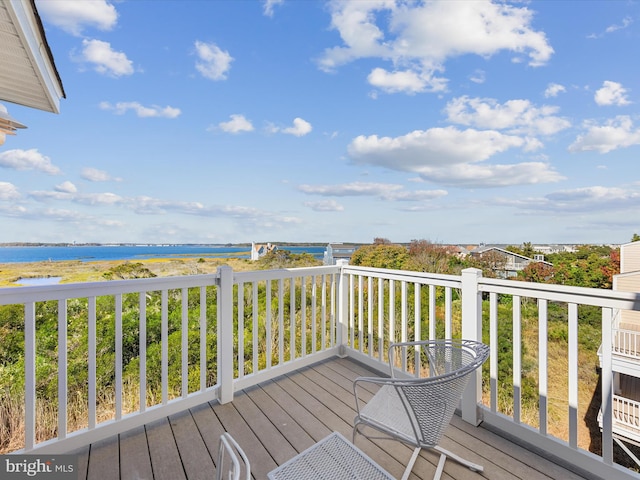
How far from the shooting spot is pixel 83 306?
555cm

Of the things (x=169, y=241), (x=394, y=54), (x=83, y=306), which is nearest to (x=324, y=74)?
(x=394, y=54)

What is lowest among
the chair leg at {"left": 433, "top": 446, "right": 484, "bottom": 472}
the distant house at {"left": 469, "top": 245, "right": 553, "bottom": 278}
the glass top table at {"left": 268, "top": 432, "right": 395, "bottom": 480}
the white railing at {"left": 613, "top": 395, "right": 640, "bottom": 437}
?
the white railing at {"left": 613, "top": 395, "right": 640, "bottom": 437}

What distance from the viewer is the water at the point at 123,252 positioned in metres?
7.16

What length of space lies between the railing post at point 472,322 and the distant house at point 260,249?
6235 mm

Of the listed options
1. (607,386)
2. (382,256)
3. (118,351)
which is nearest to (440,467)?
(607,386)

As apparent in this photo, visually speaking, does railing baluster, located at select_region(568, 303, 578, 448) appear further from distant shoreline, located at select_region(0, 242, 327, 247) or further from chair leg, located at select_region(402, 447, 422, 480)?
distant shoreline, located at select_region(0, 242, 327, 247)

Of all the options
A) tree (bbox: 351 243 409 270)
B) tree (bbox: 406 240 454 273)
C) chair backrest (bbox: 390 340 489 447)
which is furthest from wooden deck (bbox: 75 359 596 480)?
tree (bbox: 406 240 454 273)

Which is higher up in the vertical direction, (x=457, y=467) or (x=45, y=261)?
(x=45, y=261)

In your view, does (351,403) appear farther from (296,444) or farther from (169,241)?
(169,241)

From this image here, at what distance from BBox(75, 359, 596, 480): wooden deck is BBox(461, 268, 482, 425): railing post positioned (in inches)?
4.4

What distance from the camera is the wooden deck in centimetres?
182

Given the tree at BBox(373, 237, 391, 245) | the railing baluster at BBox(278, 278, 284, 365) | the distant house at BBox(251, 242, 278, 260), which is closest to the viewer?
the railing baluster at BBox(278, 278, 284, 365)

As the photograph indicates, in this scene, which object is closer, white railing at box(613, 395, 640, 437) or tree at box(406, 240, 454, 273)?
white railing at box(613, 395, 640, 437)

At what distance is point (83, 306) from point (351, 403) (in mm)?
5490
